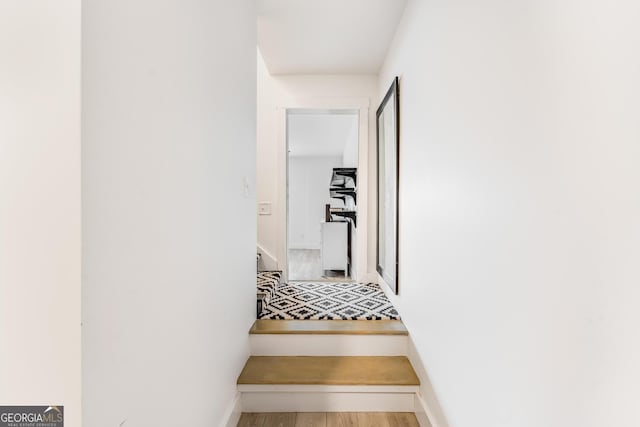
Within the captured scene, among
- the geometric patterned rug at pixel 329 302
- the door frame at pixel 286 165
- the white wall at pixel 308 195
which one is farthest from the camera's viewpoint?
the white wall at pixel 308 195

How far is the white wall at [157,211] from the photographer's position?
0.67 m

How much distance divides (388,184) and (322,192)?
5920 millimetres

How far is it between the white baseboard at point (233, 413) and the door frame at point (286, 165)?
1.51m

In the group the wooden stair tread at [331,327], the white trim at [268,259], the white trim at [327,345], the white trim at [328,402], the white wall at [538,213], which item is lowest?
the white trim at [328,402]

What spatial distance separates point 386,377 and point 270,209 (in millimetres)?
1921

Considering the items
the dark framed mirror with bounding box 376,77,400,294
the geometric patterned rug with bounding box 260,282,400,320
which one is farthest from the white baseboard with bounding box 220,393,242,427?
the dark framed mirror with bounding box 376,77,400,294

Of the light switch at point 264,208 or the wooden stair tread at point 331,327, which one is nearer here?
the wooden stair tread at point 331,327

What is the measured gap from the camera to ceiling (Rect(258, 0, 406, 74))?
7.11 feet

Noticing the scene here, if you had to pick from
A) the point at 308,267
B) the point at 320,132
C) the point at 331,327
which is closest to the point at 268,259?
the point at 331,327

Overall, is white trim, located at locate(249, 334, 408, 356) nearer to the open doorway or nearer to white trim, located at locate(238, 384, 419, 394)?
white trim, located at locate(238, 384, 419, 394)

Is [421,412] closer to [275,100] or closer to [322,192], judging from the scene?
[275,100]

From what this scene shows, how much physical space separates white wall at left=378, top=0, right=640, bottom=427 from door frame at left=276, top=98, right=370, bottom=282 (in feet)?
5.93

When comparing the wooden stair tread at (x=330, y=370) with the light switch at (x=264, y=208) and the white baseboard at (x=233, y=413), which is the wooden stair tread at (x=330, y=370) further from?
the light switch at (x=264, y=208)
